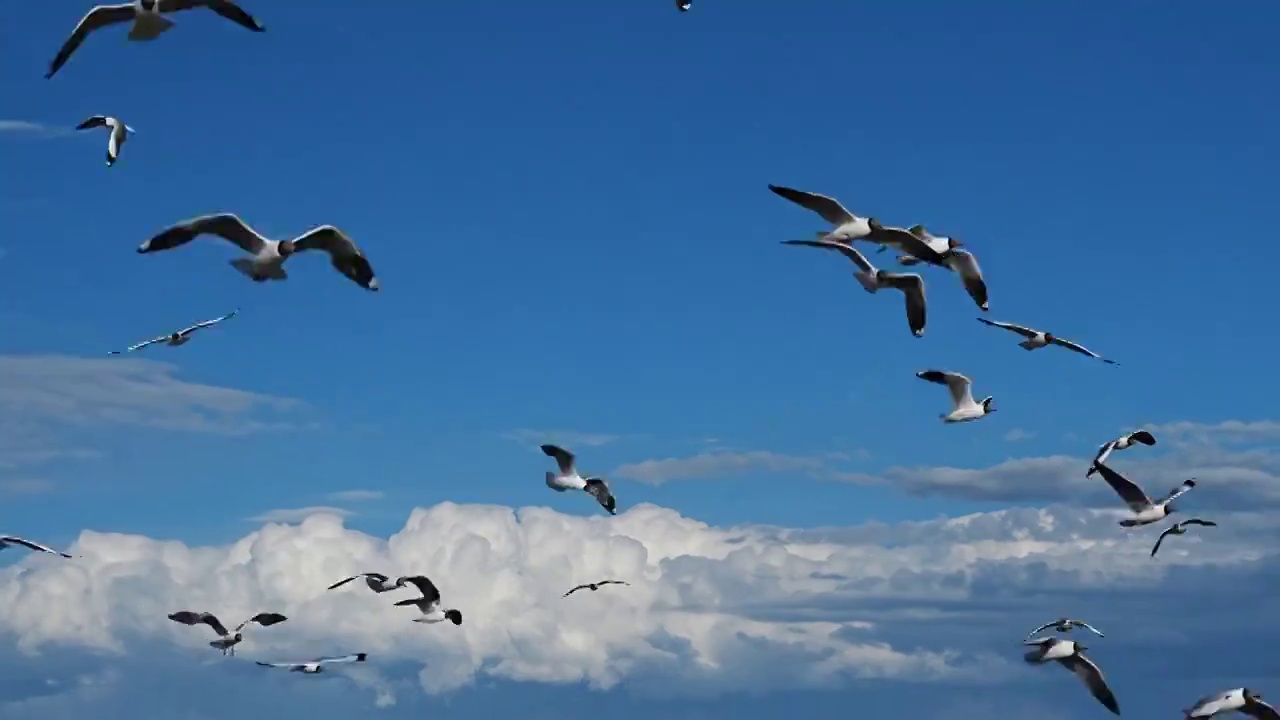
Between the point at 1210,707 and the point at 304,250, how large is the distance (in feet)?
75.0

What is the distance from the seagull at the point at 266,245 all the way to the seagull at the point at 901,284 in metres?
15.8

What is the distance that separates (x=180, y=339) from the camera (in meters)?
54.1

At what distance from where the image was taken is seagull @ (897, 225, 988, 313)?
1844 inches

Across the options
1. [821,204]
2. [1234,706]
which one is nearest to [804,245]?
[821,204]

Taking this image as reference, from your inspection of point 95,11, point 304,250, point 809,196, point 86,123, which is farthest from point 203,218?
point 809,196

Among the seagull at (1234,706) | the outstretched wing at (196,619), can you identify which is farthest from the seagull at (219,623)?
the seagull at (1234,706)

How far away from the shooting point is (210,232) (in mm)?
37312

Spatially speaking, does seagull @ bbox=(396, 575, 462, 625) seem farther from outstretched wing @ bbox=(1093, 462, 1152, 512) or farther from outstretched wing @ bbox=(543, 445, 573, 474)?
outstretched wing @ bbox=(1093, 462, 1152, 512)

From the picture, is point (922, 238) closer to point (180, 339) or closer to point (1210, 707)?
point (1210, 707)

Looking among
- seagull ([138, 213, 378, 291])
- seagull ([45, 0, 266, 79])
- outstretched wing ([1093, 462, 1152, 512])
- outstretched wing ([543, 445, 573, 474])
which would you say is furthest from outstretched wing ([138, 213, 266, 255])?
outstretched wing ([1093, 462, 1152, 512])

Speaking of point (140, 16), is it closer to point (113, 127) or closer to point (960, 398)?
point (113, 127)

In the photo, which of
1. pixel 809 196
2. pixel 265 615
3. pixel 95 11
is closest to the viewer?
pixel 95 11

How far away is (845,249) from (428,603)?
24285 mm

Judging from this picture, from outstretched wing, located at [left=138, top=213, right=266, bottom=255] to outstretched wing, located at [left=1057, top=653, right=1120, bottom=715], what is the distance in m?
26.4
